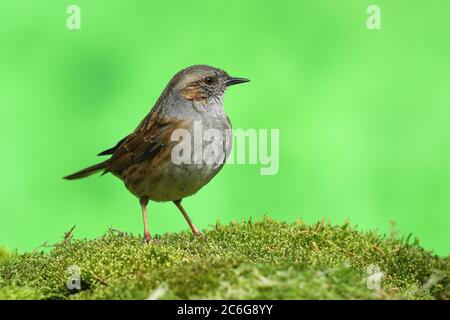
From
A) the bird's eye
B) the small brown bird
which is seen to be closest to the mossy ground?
the small brown bird

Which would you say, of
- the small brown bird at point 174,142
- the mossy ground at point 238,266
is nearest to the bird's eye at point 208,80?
the small brown bird at point 174,142

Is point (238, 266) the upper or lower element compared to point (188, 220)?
upper

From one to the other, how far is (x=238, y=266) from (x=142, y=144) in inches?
112

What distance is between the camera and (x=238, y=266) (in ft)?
13.7

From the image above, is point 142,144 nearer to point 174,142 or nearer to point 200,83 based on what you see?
point 174,142

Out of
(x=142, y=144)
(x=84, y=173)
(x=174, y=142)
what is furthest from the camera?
(x=84, y=173)

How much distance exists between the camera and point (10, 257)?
6.21 metres

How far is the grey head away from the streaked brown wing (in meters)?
0.35

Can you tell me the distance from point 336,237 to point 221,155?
1309mm

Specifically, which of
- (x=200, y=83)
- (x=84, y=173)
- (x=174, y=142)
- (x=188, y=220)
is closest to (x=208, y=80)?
(x=200, y=83)

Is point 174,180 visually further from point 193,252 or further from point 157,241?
point 193,252
